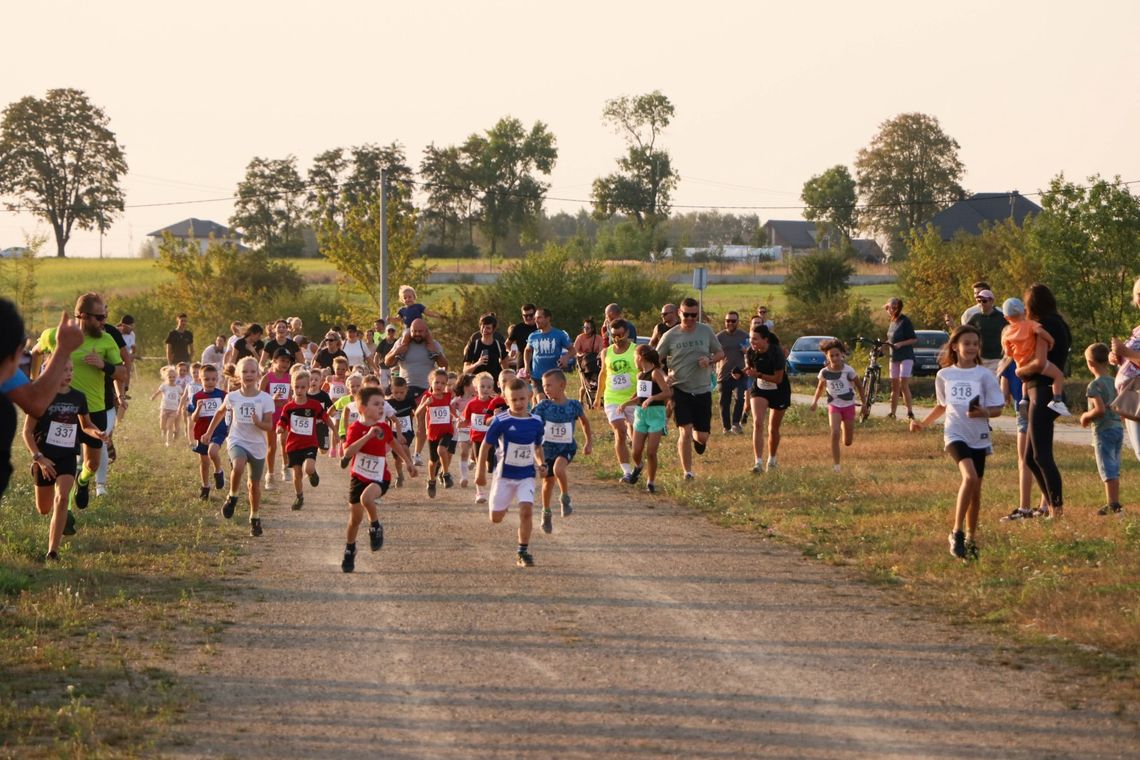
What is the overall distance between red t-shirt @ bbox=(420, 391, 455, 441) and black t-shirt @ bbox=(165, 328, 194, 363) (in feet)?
38.3

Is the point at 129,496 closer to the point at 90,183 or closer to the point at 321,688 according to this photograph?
the point at 321,688

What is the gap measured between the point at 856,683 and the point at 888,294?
74964mm

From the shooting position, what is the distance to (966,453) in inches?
448

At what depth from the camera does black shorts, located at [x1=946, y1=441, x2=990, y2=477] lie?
1138 cm

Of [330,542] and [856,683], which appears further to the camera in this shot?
[330,542]

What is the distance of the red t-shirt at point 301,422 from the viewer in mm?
15094

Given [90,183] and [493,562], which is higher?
[90,183]

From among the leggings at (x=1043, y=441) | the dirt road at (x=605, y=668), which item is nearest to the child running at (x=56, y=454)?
the dirt road at (x=605, y=668)

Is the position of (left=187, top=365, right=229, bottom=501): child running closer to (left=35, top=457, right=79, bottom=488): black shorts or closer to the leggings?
(left=35, top=457, right=79, bottom=488): black shorts

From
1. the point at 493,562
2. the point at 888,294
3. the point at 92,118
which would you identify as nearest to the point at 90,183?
the point at 92,118

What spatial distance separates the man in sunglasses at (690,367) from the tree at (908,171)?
9411 cm

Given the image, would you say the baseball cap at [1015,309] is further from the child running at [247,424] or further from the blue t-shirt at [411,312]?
the blue t-shirt at [411,312]

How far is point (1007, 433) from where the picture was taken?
22.6 metres

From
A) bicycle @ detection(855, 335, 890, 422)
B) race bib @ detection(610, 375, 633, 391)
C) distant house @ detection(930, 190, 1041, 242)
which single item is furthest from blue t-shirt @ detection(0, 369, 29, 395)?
distant house @ detection(930, 190, 1041, 242)
